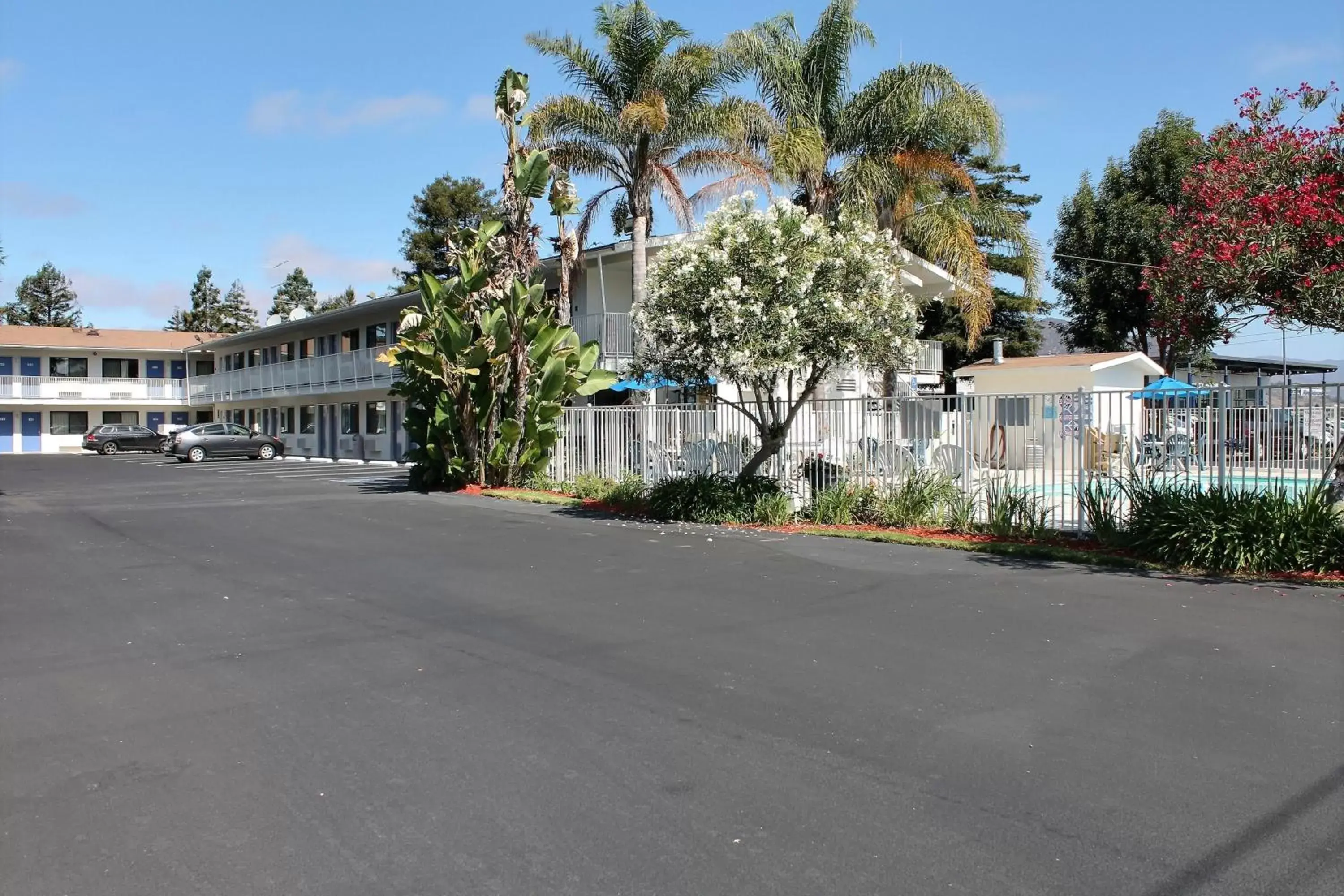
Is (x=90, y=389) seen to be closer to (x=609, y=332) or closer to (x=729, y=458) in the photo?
(x=609, y=332)

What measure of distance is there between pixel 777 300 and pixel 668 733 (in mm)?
9396

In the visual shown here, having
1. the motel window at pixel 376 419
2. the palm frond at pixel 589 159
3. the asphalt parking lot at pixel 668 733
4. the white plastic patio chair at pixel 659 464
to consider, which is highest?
the palm frond at pixel 589 159

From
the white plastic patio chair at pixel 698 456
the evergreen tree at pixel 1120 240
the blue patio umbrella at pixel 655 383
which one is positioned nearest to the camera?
the blue patio umbrella at pixel 655 383

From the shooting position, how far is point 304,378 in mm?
39969

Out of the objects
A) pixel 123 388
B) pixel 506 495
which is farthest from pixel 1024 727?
pixel 123 388

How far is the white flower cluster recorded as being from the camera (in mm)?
13594

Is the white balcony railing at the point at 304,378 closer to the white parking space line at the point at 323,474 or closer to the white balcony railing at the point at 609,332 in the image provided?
the white parking space line at the point at 323,474

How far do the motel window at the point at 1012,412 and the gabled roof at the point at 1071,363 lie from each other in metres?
13.6

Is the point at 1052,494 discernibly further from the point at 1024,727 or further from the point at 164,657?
the point at 164,657

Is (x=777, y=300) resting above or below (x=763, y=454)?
above

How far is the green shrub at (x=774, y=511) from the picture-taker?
48.3 feet

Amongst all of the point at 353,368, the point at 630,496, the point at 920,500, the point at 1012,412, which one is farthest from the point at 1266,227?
the point at 353,368

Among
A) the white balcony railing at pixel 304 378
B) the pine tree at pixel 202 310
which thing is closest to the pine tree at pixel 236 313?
the pine tree at pixel 202 310

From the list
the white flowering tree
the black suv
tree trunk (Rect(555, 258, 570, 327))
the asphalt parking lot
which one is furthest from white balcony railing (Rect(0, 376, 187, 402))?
the white flowering tree
